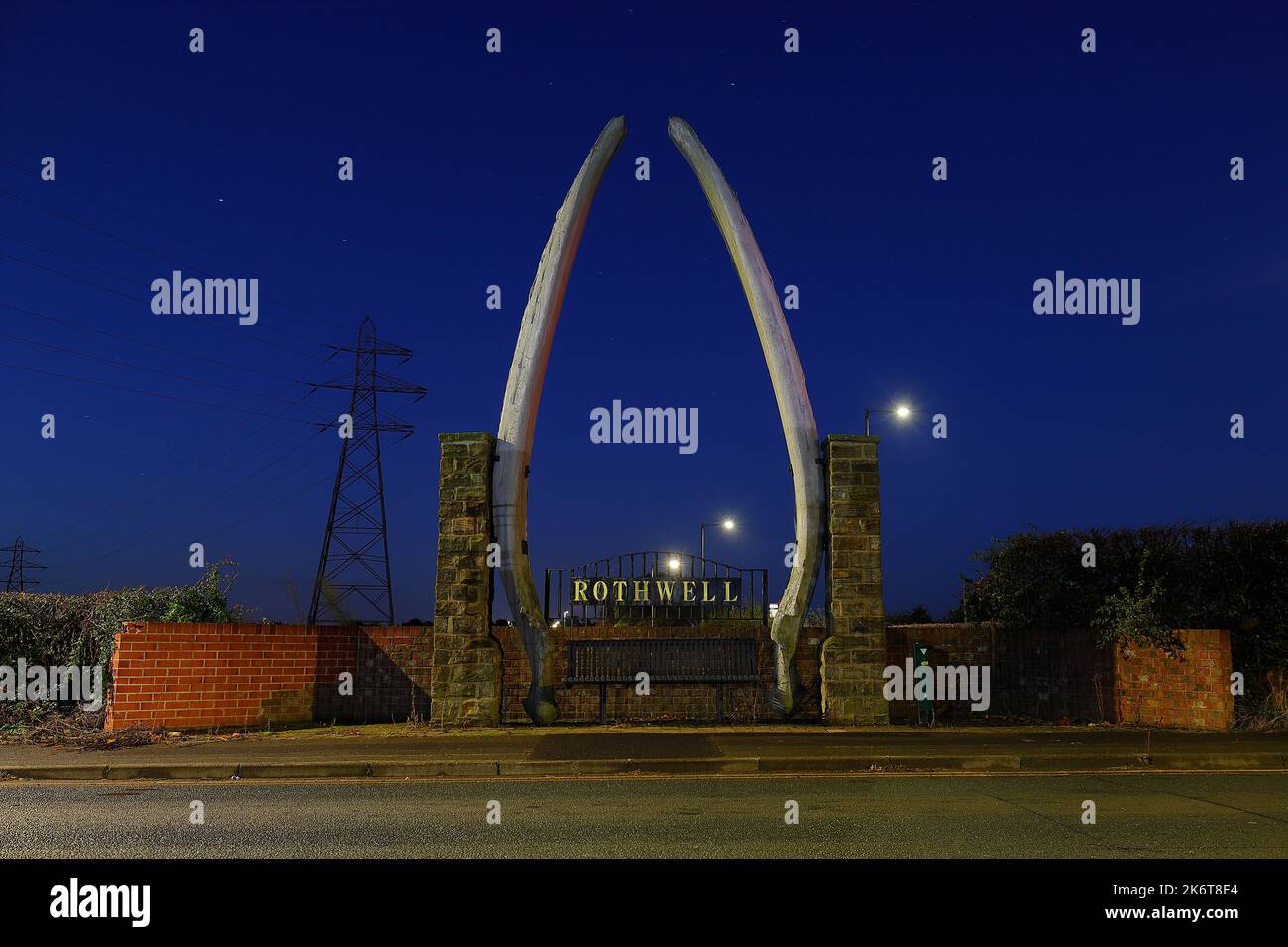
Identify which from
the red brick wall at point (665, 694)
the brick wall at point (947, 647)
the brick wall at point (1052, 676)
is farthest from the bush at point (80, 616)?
the brick wall at point (1052, 676)

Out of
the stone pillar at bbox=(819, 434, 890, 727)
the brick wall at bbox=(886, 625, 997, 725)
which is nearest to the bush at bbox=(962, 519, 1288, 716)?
the brick wall at bbox=(886, 625, 997, 725)

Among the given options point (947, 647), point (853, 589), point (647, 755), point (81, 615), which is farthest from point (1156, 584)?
point (81, 615)

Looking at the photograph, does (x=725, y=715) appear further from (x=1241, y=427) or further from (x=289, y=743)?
(x=1241, y=427)

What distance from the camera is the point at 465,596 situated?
13703 millimetres

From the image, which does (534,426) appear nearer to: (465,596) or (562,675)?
(465,596)

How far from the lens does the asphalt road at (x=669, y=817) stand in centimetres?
660

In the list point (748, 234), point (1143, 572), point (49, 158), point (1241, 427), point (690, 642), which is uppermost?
point (49, 158)

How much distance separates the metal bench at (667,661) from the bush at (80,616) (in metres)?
5.42

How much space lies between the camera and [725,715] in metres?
14.5

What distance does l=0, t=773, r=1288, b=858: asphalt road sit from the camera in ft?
21.7

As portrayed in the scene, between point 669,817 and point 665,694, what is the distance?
6681 mm
